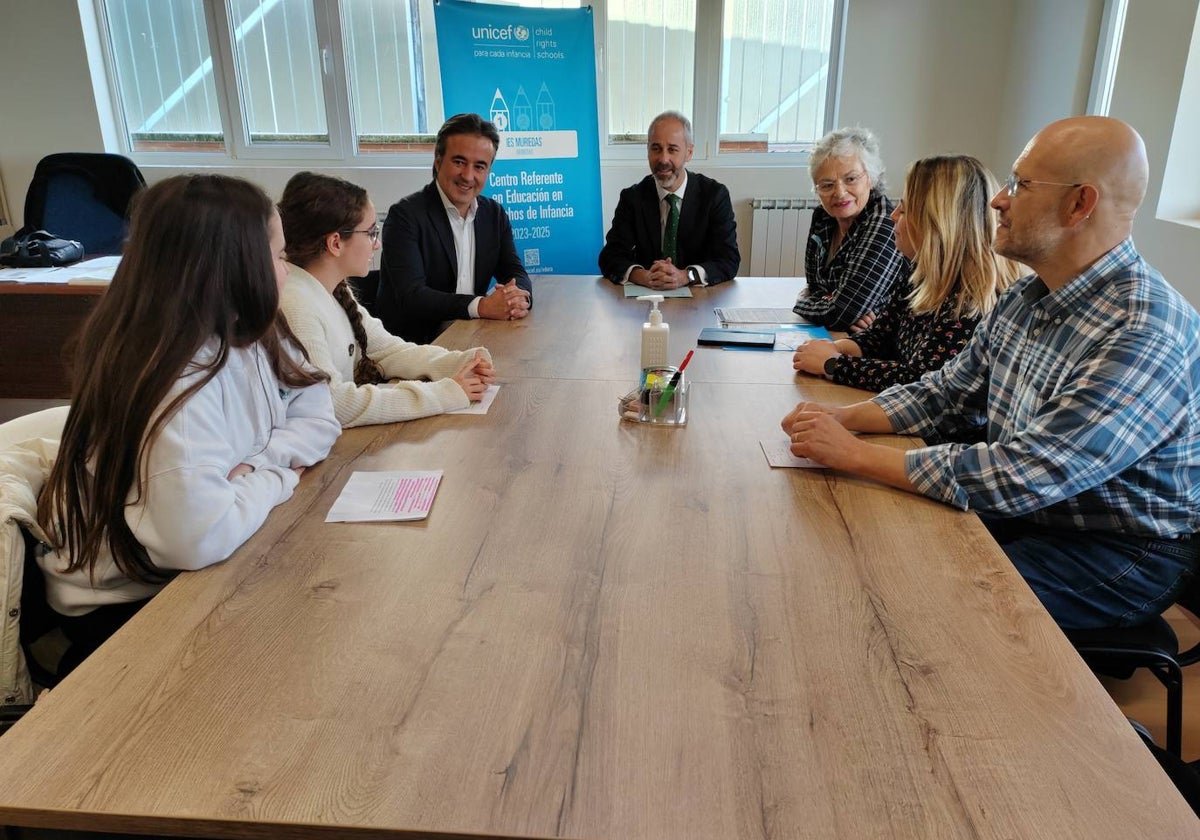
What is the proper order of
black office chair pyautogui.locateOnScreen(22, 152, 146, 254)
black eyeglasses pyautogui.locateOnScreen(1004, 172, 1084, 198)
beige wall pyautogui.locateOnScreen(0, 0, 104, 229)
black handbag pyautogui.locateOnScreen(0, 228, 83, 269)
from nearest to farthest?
black eyeglasses pyautogui.locateOnScreen(1004, 172, 1084, 198) → black handbag pyautogui.locateOnScreen(0, 228, 83, 269) → black office chair pyautogui.locateOnScreen(22, 152, 146, 254) → beige wall pyautogui.locateOnScreen(0, 0, 104, 229)

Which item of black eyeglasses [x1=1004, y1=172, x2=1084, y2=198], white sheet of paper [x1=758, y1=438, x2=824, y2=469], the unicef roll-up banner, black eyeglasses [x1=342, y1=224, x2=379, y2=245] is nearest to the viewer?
black eyeglasses [x1=1004, y1=172, x2=1084, y2=198]

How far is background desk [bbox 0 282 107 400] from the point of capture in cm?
321

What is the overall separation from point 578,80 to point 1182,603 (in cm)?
383

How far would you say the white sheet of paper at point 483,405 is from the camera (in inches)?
73.5

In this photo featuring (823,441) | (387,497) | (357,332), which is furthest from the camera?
(357,332)

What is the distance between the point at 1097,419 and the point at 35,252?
3.91 m

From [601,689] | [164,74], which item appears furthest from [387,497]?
[164,74]

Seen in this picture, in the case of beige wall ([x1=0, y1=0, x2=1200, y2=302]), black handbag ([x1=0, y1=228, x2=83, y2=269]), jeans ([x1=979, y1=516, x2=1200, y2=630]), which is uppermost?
beige wall ([x1=0, y1=0, x2=1200, y2=302])

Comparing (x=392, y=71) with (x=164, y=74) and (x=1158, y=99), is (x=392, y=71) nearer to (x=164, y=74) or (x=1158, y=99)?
(x=164, y=74)

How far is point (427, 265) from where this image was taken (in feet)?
10.4

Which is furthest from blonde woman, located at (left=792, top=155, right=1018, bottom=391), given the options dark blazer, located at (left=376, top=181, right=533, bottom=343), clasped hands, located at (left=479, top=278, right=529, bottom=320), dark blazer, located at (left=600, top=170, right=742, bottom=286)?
dark blazer, located at (left=600, top=170, right=742, bottom=286)

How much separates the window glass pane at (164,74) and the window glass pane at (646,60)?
8.13 ft

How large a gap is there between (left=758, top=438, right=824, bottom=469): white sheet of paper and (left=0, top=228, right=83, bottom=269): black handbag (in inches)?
130

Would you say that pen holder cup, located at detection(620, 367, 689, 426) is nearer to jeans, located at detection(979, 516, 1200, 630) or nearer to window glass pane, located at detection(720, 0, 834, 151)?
jeans, located at detection(979, 516, 1200, 630)
